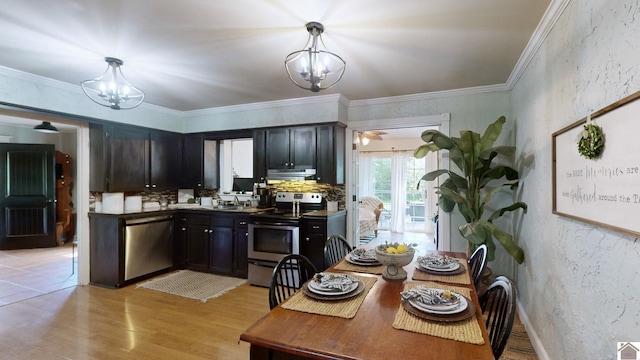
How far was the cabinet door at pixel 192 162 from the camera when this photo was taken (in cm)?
508

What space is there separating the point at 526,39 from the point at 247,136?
3713 millimetres

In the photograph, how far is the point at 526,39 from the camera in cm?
254

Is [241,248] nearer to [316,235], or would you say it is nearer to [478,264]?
[316,235]

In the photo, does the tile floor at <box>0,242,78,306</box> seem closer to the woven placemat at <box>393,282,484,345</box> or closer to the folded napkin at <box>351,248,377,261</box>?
the folded napkin at <box>351,248,377,261</box>

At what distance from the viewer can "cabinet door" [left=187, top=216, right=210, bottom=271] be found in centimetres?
457

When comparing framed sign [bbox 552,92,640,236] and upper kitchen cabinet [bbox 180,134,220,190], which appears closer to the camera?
framed sign [bbox 552,92,640,236]

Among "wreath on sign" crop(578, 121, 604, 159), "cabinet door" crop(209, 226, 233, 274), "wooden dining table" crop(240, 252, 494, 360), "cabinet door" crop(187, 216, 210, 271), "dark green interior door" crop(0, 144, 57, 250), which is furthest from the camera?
"dark green interior door" crop(0, 144, 57, 250)

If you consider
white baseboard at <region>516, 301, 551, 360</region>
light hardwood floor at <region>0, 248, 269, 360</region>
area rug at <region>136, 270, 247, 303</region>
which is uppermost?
white baseboard at <region>516, 301, 551, 360</region>

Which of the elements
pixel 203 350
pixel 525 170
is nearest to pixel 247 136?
pixel 203 350

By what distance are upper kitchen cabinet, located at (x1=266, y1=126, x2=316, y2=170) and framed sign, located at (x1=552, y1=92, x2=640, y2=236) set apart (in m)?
2.89

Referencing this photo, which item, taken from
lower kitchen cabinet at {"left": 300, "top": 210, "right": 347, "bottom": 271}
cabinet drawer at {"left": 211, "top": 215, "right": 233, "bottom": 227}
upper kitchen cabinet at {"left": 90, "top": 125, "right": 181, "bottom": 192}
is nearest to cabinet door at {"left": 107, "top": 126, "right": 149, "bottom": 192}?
upper kitchen cabinet at {"left": 90, "top": 125, "right": 181, "bottom": 192}

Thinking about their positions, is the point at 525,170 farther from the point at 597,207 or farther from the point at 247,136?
the point at 247,136

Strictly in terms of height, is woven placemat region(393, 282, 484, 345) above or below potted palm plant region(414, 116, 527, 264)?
below

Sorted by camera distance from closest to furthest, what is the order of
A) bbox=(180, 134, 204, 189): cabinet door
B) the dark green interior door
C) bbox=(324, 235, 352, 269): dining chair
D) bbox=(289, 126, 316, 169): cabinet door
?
bbox=(324, 235, 352, 269): dining chair, bbox=(289, 126, 316, 169): cabinet door, bbox=(180, 134, 204, 189): cabinet door, the dark green interior door
